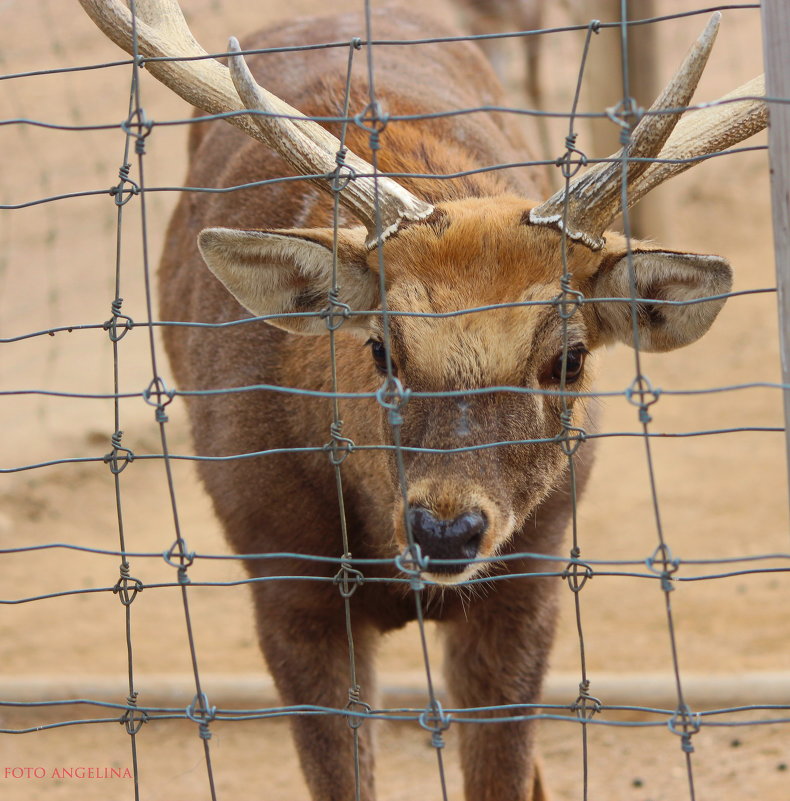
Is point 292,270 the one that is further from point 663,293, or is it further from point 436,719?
point 436,719

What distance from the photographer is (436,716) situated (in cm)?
224

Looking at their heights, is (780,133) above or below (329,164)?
below

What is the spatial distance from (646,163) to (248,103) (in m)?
0.92

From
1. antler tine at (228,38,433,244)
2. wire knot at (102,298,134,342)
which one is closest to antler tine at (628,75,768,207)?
antler tine at (228,38,433,244)

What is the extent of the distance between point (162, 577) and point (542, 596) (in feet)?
9.47

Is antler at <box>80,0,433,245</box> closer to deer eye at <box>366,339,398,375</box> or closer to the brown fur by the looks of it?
the brown fur

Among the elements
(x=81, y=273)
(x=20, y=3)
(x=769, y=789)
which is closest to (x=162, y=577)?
(x=769, y=789)

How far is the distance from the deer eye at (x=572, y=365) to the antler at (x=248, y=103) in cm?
51

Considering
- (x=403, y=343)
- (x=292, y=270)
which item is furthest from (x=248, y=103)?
(x=403, y=343)

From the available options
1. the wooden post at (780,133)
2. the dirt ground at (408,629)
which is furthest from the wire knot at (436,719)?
the wooden post at (780,133)

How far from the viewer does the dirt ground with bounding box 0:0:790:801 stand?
14.6 feet

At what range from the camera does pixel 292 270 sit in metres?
2.99

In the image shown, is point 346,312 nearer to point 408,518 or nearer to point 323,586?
point 408,518

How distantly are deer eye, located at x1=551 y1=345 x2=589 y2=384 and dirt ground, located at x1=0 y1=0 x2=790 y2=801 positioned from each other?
730mm
